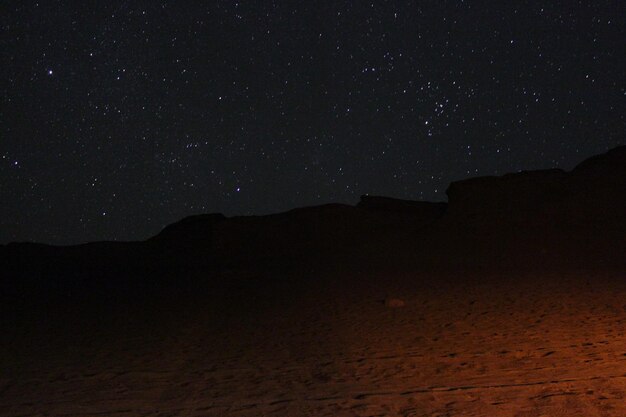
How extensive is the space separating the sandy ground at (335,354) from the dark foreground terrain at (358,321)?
0.13 feet

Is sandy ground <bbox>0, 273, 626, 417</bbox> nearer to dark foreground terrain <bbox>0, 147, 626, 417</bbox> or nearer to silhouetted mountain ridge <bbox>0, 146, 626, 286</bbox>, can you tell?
dark foreground terrain <bbox>0, 147, 626, 417</bbox>

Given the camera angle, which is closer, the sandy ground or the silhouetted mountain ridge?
the sandy ground

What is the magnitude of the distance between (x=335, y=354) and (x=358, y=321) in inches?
109

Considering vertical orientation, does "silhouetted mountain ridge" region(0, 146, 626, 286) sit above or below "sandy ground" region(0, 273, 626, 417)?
above

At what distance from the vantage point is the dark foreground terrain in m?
6.62

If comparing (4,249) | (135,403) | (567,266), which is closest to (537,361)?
(135,403)

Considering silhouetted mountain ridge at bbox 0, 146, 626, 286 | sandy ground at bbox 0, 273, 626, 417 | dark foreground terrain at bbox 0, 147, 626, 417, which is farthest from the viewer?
silhouetted mountain ridge at bbox 0, 146, 626, 286

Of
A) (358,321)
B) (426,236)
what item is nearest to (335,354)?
(358,321)

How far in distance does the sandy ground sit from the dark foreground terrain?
0.13 ft

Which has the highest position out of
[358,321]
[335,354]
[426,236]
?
[426,236]

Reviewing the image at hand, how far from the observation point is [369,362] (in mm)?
8242

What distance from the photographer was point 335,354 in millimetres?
8906

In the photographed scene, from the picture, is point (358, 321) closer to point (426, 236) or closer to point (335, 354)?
point (335, 354)

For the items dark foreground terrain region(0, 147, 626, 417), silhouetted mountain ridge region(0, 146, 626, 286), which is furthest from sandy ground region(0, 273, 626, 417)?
silhouetted mountain ridge region(0, 146, 626, 286)
